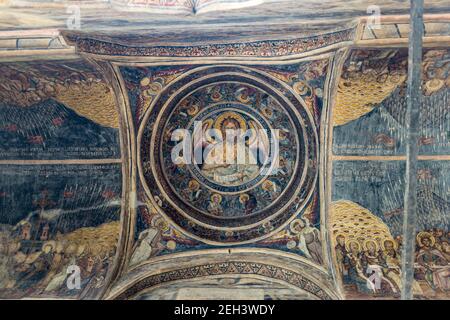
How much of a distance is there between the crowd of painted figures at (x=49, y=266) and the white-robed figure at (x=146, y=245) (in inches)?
17.6

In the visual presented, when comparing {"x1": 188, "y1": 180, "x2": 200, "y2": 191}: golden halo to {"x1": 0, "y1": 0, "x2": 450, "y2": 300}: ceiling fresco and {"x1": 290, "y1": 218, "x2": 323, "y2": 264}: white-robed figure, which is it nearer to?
{"x1": 0, "y1": 0, "x2": 450, "y2": 300}: ceiling fresco

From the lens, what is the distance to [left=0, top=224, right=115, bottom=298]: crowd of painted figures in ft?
28.2

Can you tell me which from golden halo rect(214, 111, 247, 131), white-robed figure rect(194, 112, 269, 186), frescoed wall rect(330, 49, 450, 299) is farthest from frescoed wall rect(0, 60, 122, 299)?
frescoed wall rect(330, 49, 450, 299)

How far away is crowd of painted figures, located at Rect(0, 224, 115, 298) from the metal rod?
5.08 metres

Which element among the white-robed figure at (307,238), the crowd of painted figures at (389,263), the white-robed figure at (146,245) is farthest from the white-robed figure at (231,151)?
the crowd of painted figures at (389,263)

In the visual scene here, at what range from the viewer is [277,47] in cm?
877

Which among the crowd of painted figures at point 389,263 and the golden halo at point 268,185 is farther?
the golden halo at point 268,185

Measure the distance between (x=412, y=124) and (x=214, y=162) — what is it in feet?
15.6

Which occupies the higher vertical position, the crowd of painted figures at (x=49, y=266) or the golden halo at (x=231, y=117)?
the golden halo at (x=231, y=117)

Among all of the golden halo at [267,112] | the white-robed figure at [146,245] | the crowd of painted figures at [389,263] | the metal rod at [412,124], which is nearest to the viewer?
the metal rod at [412,124]

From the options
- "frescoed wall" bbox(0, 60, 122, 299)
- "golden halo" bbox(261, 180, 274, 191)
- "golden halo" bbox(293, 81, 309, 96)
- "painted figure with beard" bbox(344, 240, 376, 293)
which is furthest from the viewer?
"golden halo" bbox(261, 180, 274, 191)

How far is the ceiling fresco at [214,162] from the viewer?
8555mm

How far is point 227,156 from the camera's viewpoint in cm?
1009

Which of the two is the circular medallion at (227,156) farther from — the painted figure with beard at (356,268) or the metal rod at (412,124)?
the metal rod at (412,124)
